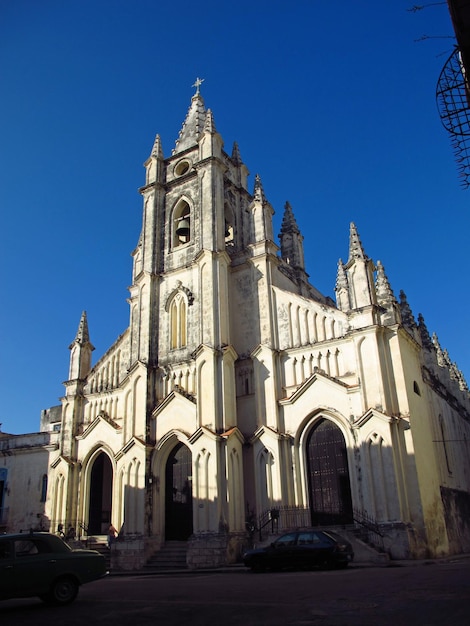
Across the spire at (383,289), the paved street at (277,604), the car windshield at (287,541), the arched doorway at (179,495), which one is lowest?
the paved street at (277,604)

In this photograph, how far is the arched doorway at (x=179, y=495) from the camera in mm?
23656

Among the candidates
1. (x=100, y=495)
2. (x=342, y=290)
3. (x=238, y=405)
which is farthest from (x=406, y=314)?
(x=100, y=495)

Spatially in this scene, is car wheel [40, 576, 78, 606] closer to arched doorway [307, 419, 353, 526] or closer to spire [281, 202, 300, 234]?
arched doorway [307, 419, 353, 526]

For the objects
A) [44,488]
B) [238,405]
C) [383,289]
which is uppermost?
[383,289]

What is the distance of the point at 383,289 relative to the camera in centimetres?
2298

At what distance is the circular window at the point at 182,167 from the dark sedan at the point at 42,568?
23574 mm

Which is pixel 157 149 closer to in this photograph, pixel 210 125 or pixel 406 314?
pixel 210 125

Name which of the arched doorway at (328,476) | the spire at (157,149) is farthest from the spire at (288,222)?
the arched doorway at (328,476)

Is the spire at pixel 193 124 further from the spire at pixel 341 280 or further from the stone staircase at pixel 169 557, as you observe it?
the stone staircase at pixel 169 557

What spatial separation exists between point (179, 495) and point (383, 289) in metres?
12.4

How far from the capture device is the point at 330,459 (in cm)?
2181

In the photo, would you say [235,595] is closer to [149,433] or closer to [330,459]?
[330,459]

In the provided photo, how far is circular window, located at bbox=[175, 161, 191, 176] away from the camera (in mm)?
30984

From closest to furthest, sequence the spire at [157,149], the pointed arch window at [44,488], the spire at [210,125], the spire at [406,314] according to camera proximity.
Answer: the spire at [406,314] → the spire at [210,125] → the pointed arch window at [44,488] → the spire at [157,149]
